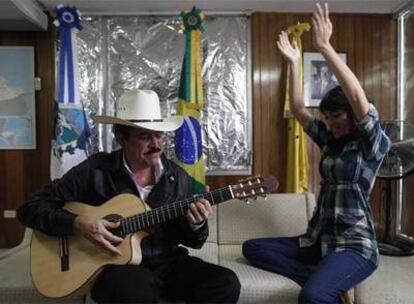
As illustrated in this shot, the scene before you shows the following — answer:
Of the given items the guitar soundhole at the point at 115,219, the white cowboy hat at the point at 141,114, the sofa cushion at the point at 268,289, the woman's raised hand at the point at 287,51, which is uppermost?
the woman's raised hand at the point at 287,51

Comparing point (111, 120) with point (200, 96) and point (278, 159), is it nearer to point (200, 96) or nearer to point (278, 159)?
point (200, 96)

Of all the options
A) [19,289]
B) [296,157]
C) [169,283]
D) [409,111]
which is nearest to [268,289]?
[169,283]

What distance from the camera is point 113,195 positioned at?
175cm

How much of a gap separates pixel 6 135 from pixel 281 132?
87.0 inches

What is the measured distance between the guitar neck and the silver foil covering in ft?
5.25

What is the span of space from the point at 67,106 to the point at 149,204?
144 centimetres

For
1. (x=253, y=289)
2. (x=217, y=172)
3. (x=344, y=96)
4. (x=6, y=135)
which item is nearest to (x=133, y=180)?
(x=253, y=289)

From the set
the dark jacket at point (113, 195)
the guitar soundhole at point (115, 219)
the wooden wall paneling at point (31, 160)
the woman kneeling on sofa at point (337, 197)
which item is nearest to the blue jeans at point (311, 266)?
the woman kneeling on sofa at point (337, 197)

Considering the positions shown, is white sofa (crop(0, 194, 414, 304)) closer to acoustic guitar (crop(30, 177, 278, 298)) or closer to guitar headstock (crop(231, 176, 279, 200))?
acoustic guitar (crop(30, 177, 278, 298))

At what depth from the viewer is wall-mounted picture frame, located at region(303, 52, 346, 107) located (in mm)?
3254

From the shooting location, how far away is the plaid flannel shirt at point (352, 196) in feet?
5.56

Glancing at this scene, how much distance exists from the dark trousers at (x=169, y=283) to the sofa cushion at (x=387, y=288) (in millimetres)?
599

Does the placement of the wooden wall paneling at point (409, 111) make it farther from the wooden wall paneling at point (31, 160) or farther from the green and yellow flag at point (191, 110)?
the wooden wall paneling at point (31, 160)

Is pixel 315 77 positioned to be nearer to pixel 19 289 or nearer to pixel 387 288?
pixel 387 288
